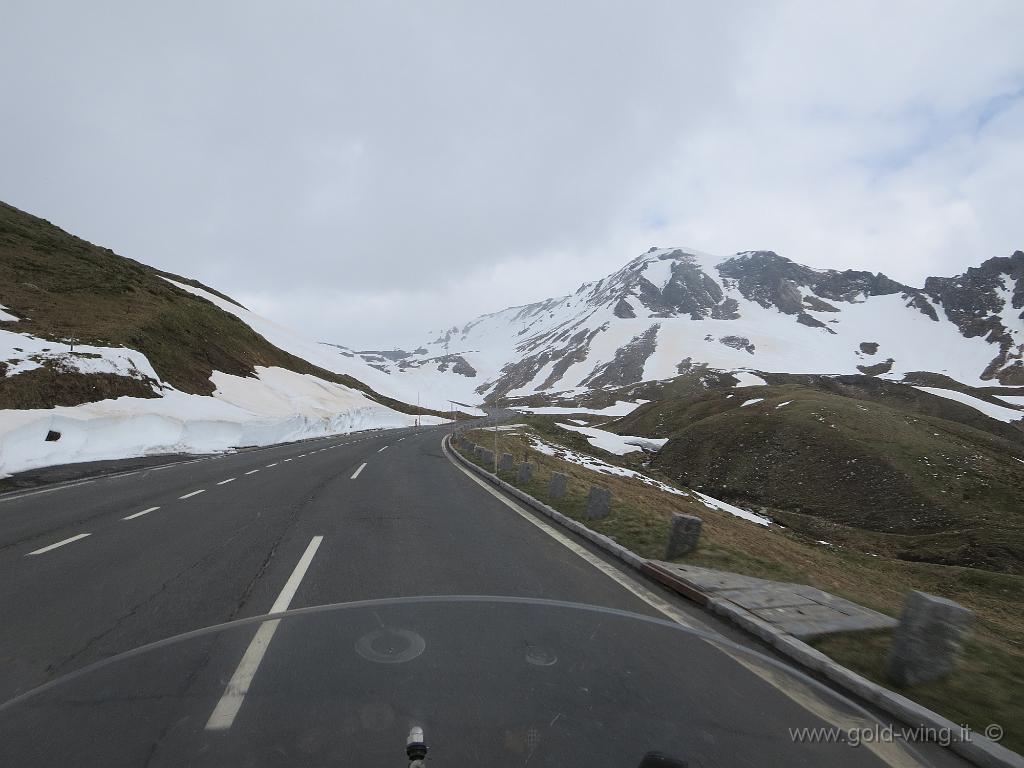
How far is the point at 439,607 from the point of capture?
15.8ft

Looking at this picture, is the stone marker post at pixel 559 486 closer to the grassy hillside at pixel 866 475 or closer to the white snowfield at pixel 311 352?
the grassy hillside at pixel 866 475

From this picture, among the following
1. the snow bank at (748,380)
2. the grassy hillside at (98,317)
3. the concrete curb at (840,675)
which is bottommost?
the concrete curb at (840,675)

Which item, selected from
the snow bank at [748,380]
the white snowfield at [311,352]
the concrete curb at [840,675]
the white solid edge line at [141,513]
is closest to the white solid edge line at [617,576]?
the concrete curb at [840,675]

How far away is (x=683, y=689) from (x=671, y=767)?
132 cm

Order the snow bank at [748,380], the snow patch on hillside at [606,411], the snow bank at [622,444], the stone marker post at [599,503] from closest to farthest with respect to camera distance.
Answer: the stone marker post at [599,503], the snow bank at [622,444], the snow patch on hillside at [606,411], the snow bank at [748,380]

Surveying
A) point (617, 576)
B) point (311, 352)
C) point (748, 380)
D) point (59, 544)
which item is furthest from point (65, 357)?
point (748, 380)

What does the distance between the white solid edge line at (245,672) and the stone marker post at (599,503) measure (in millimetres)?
5495

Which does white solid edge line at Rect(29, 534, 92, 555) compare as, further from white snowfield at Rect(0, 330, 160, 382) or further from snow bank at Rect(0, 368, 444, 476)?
white snowfield at Rect(0, 330, 160, 382)

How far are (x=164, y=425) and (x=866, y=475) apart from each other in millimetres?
39339

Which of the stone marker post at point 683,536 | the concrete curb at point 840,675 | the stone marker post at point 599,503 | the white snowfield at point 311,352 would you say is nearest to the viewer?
the concrete curb at point 840,675

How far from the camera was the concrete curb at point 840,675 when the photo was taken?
304 cm

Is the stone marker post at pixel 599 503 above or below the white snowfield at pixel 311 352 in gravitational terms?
below

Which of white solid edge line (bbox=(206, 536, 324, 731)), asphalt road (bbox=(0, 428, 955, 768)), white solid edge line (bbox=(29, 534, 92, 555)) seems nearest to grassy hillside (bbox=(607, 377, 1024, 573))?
asphalt road (bbox=(0, 428, 955, 768))

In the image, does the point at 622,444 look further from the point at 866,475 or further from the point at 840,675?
the point at 840,675
